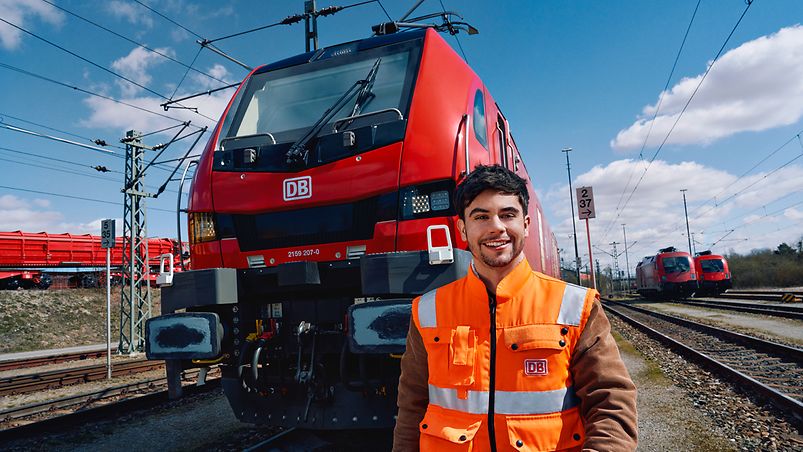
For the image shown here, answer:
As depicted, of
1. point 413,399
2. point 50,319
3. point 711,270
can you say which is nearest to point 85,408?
point 413,399

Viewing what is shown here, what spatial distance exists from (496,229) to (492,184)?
16 centimetres

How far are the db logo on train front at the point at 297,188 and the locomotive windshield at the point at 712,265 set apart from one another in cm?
3542

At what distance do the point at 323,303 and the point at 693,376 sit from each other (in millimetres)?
7380

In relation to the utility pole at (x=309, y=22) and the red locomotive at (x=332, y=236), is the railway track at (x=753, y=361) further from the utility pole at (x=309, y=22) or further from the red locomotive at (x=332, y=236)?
the utility pole at (x=309, y=22)

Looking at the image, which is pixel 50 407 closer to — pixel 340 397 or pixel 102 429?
pixel 102 429

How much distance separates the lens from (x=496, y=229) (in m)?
1.84

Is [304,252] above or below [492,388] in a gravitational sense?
above

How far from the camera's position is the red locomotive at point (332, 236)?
11.4 ft

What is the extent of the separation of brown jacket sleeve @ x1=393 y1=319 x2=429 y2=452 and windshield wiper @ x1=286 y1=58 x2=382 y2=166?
7.33 ft

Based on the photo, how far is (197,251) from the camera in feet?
13.9

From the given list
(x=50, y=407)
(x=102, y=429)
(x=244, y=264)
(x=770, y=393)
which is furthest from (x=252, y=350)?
(x=770, y=393)

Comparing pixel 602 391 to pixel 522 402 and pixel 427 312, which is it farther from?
pixel 427 312

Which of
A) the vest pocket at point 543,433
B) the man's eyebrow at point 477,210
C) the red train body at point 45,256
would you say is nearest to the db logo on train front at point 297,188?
the man's eyebrow at point 477,210

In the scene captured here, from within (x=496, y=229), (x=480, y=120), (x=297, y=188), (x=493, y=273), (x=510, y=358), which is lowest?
(x=510, y=358)
